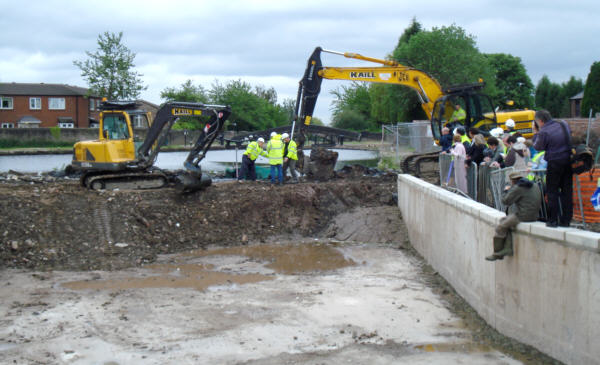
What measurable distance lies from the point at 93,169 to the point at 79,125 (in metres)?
55.4

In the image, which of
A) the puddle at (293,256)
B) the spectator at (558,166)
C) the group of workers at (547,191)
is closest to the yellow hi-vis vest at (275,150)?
the puddle at (293,256)

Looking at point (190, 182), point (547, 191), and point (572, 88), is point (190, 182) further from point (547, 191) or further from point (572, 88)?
point (572, 88)

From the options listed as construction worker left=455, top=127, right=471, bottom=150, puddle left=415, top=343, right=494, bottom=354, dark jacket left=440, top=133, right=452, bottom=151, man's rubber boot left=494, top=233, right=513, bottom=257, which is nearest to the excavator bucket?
dark jacket left=440, top=133, right=452, bottom=151

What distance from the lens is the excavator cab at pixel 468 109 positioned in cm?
1775

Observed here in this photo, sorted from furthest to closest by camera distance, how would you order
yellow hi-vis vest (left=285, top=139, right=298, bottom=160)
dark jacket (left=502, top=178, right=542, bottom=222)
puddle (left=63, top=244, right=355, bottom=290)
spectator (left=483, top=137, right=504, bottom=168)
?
yellow hi-vis vest (left=285, top=139, right=298, bottom=160), spectator (left=483, top=137, right=504, bottom=168), puddle (left=63, top=244, right=355, bottom=290), dark jacket (left=502, top=178, right=542, bottom=222)

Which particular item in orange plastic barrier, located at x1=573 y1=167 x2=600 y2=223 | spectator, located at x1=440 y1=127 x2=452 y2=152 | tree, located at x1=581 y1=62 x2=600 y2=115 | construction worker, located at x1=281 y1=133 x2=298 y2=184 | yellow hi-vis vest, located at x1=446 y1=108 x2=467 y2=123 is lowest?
orange plastic barrier, located at x1=573 y1=167 x2=600 y2=223

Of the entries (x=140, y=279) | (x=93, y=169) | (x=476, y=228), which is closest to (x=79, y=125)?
(x=93, y=169)

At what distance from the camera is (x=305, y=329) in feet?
25.2

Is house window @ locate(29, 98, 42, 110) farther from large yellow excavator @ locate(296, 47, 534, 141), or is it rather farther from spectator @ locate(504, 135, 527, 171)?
spectator @ locate(504, 135, 527, 171)

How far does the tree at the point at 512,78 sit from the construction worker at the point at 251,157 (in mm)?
62951

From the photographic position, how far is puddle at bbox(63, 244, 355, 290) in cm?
1038

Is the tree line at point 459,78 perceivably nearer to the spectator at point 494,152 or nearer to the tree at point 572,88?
the tree at point 572,88

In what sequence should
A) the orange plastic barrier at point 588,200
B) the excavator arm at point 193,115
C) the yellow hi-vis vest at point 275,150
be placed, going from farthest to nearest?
the yellow hi-vis vest at point 275,150 → the excavator arm at point 193,115 → the orange plastic barrier at point 588,200

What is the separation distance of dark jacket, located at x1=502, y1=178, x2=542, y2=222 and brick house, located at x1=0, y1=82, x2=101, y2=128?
219ft
